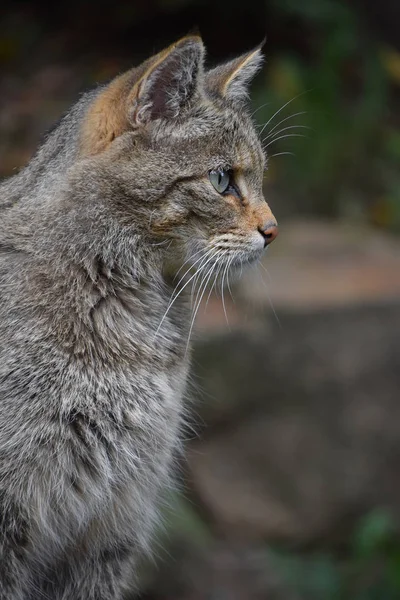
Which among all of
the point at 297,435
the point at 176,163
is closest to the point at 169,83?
the point at 176,163

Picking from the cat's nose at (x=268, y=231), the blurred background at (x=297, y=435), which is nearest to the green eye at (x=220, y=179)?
the cat's nose at (x=268, y=231)

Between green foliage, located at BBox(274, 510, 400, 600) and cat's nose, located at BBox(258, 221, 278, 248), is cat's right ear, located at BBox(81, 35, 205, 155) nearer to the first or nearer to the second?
cat's nose, located at BBox(258, 221, 278, 248)

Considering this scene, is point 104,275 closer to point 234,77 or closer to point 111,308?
point 111,308

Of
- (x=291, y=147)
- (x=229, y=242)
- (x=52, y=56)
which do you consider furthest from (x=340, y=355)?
(x=52, y=56)

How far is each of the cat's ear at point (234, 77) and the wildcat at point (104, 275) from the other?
9 centimetres

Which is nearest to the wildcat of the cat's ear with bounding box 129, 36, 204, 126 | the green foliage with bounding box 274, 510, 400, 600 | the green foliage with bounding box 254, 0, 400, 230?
the cat's ear with bounding box 129, 36, 204, 126

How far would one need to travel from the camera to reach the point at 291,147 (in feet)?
26.0

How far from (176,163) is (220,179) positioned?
0.56ft

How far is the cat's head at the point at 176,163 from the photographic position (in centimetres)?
328

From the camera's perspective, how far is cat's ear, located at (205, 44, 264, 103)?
3.57 meters

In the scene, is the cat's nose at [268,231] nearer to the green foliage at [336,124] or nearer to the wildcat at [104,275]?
the wildcat at [104,275]

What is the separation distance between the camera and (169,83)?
3.27 metres

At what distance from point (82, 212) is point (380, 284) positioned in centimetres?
361

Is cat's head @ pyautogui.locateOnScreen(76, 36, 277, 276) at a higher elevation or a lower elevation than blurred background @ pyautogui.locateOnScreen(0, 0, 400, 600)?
higher
